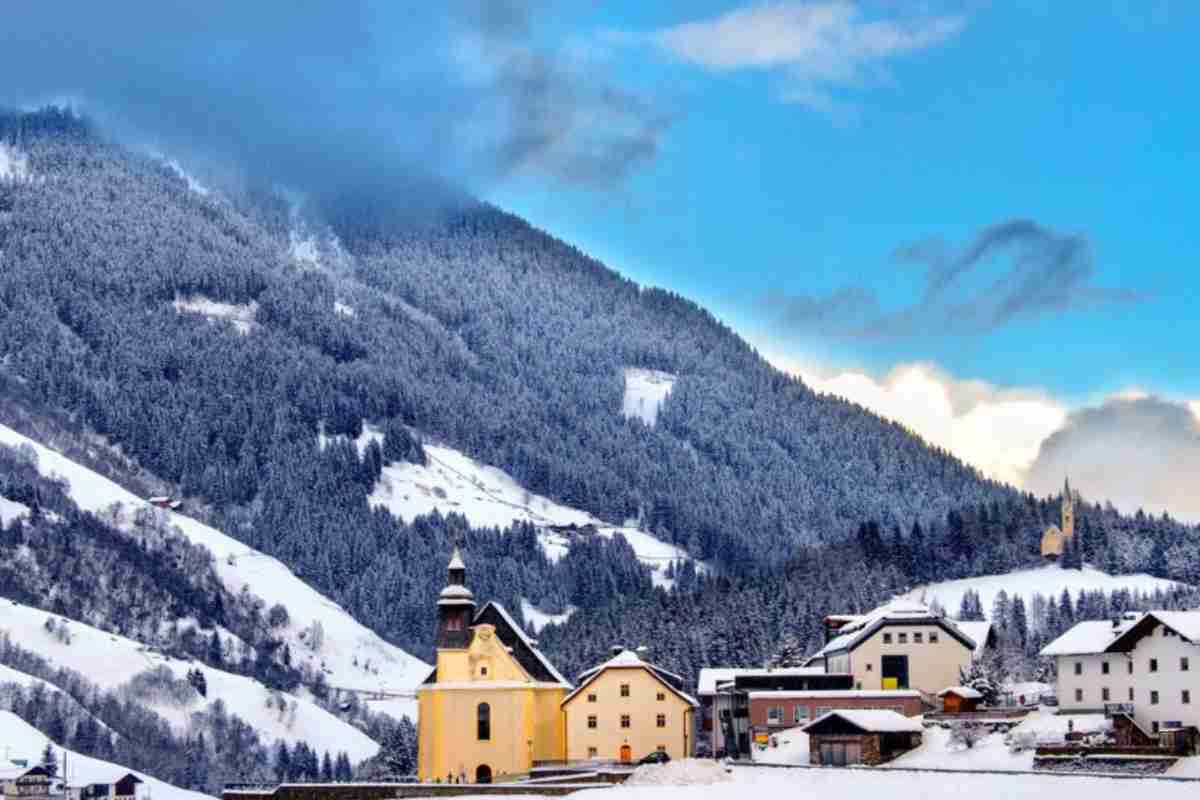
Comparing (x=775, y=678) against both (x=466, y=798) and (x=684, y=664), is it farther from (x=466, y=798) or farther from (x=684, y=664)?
(x=684, y=664)

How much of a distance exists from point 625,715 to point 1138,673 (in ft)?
102

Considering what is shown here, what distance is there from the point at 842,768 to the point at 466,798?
62.4 feet

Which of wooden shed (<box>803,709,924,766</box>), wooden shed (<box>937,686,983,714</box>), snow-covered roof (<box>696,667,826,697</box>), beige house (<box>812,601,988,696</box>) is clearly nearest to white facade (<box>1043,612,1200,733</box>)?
wooden shed (<box>937,686,983,714</box>)

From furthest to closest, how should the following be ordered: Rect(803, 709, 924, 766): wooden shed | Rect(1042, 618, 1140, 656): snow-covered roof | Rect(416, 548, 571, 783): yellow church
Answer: Rect(416, 548, 571, 783): yellow church, Rect(1042, 618, 1140, 656): snow-covered roof, Rect(803, 709, 924, 766): wooden shed

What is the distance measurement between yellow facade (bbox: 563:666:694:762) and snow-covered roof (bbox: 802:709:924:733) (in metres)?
15.6

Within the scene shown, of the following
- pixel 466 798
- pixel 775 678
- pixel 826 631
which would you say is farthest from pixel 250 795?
pixel 826 631

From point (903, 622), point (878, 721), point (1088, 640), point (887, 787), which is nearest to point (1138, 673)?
point (1088, 640)

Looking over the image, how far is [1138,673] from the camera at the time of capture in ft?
405

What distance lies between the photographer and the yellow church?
13525 cm

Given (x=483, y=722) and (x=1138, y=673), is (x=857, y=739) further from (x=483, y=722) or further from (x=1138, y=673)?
(x=483, y=722)

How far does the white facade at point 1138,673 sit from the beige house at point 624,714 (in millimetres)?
23727

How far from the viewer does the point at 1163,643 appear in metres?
122

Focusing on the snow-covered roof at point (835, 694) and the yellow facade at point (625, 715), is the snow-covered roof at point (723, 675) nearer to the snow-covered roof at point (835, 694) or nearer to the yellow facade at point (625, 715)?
the snow-covered roof at point (835, 694)

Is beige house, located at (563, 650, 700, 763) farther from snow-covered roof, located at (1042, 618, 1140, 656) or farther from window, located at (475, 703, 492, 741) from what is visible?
snow-covered roof, located at (1042, 618, 1140, 656)
